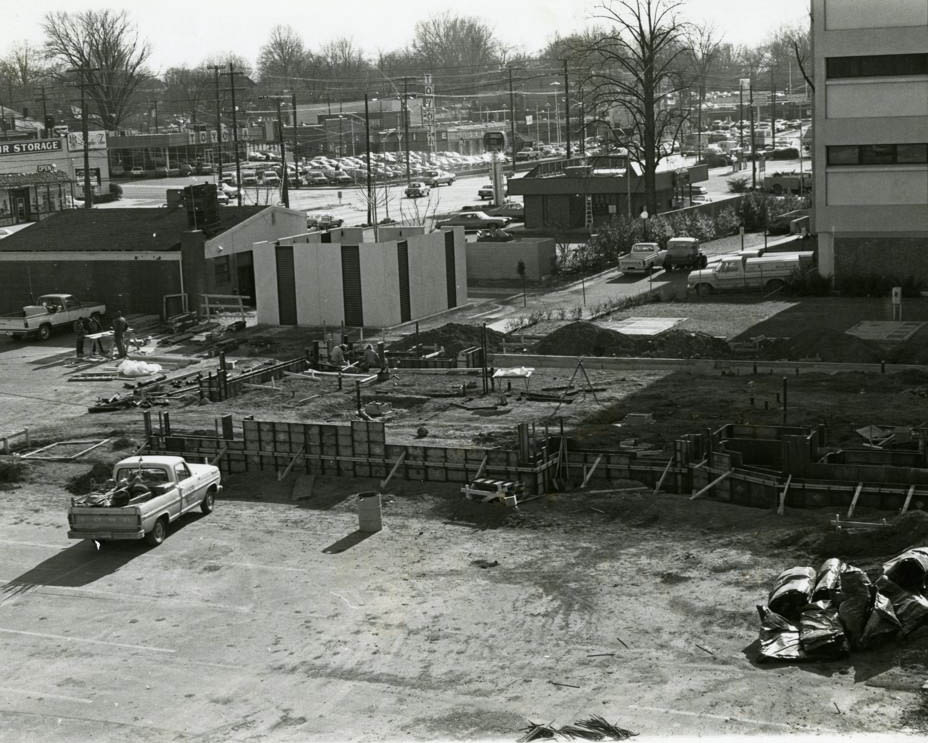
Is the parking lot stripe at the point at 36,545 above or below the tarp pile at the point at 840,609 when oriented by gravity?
below

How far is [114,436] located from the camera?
32.3 m

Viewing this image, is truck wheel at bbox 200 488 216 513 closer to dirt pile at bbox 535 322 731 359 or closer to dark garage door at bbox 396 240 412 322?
dirt pile at bbox 535 322 731 359

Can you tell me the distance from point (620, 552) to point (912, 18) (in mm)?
33027

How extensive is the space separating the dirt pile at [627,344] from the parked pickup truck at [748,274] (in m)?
11.4

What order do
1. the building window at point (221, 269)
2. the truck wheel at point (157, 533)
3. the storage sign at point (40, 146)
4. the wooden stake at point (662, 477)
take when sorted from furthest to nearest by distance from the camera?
the storage sign at point (40, 146) → the building window at point (221, 269) → the wooden stake at point (662, 477) → the truck wheel at point (157, 533)

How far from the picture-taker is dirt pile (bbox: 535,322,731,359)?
38.3 metres

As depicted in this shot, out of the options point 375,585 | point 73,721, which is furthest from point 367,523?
point 73,721

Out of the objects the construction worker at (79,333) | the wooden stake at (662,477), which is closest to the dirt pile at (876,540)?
the wooden stake at (662,477)

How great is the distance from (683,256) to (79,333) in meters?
26.4

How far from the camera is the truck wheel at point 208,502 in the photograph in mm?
25891

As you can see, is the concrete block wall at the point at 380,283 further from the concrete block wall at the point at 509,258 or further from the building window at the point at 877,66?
the building window at the point at 877,66

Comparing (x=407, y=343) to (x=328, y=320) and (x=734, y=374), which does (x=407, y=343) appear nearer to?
(x=328, y=320)

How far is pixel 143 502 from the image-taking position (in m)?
23.7

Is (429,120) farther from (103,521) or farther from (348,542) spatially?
(103,521)
